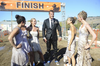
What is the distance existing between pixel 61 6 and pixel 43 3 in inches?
97.8

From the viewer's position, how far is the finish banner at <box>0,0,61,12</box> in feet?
34.0

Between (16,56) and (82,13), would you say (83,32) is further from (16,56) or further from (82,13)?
(16,56)

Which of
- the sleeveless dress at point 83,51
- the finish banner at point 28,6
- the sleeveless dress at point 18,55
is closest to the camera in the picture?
the sleeveless dress at point 18,55

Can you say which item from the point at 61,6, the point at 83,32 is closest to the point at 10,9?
the point at 61,6

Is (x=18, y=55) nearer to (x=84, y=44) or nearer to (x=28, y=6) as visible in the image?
(x=84, y=44)

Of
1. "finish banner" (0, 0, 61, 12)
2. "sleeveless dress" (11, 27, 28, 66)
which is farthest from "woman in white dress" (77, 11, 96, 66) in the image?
"finish banner" (0, 0, 61, 12)

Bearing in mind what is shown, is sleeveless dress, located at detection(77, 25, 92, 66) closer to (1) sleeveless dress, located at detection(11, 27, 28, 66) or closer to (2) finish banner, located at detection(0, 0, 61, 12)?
(1) sleeveless dress, located at detection(11, 27, 28, 66)

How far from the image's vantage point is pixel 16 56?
2.12 m

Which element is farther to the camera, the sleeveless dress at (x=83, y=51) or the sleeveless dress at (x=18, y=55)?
the sleeveless dress at (x=83, y=51)

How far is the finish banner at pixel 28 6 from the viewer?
34.0 ft

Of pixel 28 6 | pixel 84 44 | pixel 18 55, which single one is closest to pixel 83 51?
pixel 84 44

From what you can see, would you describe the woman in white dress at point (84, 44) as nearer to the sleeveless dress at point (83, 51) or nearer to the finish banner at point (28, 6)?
the sleeveless dress at point (83, 51)

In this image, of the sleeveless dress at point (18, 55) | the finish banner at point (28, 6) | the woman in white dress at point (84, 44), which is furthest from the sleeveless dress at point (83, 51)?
the finish banner at point (28, 6)

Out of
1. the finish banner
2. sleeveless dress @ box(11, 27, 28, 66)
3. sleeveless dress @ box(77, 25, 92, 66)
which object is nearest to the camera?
sleeveless dress @ box(11, 27, 28, 66)
